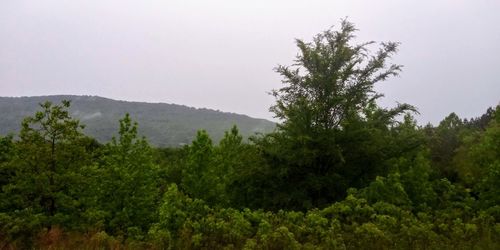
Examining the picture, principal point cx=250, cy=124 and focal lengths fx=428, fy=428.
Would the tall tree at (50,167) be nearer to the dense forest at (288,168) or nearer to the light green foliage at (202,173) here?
the dense forest at (288,168)

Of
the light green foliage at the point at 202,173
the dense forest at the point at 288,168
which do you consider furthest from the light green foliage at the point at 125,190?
the light green foliage at the point at 202,173

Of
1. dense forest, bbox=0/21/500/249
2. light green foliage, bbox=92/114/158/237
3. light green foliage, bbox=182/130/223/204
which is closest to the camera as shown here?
dense forest, bbox=0/21/500/249

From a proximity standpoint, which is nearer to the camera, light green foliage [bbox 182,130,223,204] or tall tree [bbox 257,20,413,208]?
tall tree [bbox 257,20,413,208]

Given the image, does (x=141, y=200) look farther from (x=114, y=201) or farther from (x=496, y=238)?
(x=496, y=238)

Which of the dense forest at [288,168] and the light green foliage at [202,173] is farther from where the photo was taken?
the light green foliage at [202,173]

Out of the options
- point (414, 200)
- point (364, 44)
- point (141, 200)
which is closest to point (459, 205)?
point (414, 200)

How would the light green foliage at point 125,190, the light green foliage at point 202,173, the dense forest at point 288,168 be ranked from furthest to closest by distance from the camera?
the light green foliage at point 202,173, the light green foliage at point 125,190, the dense forest at point 288,168

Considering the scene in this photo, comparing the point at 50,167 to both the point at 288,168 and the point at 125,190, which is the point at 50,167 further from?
the point at 288,168

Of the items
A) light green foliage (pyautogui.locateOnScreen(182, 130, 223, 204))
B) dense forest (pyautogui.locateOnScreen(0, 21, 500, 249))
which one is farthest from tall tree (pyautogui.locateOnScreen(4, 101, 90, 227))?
light green foliage (pyautogui.locateOnScreen(182, 130, 223, 204))

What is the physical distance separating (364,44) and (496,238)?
919 cm

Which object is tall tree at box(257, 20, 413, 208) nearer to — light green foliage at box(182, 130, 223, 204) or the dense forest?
the dense forest

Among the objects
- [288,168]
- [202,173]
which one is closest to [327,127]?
[288,168]

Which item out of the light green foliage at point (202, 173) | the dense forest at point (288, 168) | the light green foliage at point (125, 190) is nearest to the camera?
the dense forest at point (288, 168)

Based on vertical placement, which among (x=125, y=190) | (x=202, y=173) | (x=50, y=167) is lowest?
(x=125, y=190)
